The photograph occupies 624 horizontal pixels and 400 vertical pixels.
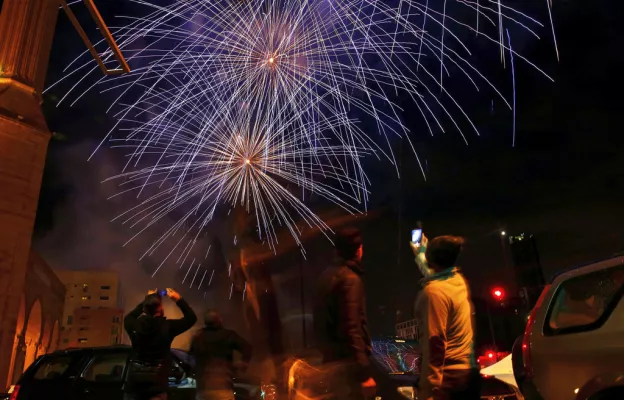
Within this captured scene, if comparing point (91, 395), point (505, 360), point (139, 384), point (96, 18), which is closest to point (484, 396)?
point (505, 360)

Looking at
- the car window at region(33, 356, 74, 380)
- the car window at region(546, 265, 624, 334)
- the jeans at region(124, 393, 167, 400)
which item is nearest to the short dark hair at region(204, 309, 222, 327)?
the jeans at region(124, 393, 167, 400)

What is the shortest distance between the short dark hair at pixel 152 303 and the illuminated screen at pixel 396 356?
11.2ft

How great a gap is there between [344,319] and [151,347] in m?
2.24

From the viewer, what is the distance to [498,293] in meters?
13.1

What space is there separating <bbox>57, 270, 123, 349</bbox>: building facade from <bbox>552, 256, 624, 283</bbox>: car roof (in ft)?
277

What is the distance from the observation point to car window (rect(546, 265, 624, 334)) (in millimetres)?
3635

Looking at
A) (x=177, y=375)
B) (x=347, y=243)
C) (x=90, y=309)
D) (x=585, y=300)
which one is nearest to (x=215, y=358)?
(x=177, y=375)

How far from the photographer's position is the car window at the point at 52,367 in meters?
6.59

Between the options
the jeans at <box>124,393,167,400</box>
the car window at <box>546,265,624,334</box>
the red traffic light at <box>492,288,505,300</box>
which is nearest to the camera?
the car window at <box>546,265,624,334</box>

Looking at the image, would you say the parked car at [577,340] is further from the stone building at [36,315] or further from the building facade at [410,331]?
the stone building at [36,315]

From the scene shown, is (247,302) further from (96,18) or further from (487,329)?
(487,329)

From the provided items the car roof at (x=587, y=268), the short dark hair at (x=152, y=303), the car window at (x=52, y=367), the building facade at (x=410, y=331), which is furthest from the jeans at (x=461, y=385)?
the car window at (x=52, y=367)

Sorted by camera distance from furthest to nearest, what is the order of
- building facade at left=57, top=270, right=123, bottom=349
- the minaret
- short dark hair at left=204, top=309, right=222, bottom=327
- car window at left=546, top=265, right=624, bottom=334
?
building facade at left=57, top=270, right=123, bottom=349 < the minaret < short dark hair at left=204, top=309, right=222, bottom=327 < car window at left=546, top=265, right=624, bottom=334

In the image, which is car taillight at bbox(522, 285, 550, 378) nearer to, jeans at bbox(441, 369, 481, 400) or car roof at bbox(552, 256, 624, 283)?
car roof at bbox(552, 256, 624, 283)
